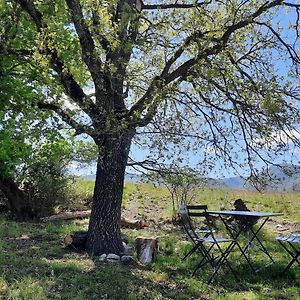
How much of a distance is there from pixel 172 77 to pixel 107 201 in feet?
7.15

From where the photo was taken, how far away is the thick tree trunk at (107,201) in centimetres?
676

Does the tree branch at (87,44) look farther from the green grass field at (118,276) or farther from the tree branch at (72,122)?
the green grass field at (118,276)

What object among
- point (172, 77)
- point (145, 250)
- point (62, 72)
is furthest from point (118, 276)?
point (62, 72)

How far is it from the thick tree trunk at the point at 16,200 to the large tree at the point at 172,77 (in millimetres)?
4452

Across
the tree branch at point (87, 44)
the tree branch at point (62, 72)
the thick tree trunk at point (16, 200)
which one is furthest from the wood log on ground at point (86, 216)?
the tree branch at point (87, 44)

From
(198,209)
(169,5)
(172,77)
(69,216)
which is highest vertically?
(169,5)

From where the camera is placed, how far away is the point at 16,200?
35.7ft

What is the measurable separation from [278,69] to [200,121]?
1471mm

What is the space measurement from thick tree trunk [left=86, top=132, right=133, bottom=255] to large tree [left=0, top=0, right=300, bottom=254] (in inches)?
0.6

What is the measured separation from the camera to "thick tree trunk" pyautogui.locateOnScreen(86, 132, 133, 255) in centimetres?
676

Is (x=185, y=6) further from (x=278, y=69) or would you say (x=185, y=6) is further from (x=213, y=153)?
(x=213, y=153)

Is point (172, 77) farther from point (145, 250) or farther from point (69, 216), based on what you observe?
point (69, 216)

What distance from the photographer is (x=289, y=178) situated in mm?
6551

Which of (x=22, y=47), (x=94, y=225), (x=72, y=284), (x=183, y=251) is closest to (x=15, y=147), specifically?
(x=22, y=47)
